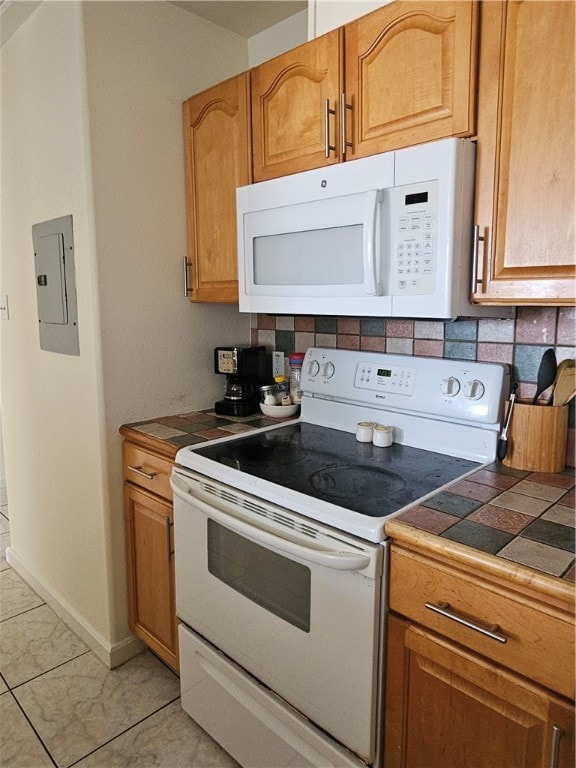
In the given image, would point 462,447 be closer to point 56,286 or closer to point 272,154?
point 272,154

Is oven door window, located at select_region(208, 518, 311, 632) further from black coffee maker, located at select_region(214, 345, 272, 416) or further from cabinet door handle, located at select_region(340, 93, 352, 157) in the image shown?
cabinet door handle, located at select_region(340, 93, 352, 157)

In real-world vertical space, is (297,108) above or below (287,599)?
above

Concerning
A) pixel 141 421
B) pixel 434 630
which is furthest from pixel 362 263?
pixel 141 421

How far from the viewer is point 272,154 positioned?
165 cm

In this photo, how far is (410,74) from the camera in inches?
50.9

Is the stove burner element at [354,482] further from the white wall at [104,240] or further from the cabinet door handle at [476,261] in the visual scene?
the white wall at [104,240]

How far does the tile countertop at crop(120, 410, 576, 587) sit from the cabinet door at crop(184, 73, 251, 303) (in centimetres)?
103

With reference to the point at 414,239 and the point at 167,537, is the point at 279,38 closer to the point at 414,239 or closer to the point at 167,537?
the point at 414,239

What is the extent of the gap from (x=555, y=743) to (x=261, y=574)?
0.69 metres

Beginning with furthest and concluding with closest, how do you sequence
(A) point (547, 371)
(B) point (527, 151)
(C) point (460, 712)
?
(A) point (547, 371), (B) point (527, 151), (C) point (460, 712)

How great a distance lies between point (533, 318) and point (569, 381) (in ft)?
0.64

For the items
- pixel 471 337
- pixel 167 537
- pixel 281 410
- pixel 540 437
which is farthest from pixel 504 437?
pixel 167 537

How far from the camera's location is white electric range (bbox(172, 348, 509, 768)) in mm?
1149

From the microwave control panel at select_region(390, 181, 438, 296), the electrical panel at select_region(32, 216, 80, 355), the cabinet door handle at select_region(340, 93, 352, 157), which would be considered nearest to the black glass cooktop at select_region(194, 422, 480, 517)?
the microwave control panel at select_region(390, 181, 438, 296)
